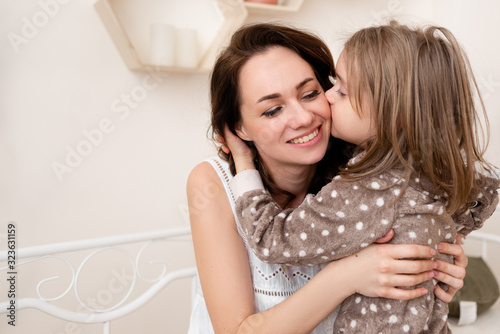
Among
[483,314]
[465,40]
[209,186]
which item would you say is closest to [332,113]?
[209,186]

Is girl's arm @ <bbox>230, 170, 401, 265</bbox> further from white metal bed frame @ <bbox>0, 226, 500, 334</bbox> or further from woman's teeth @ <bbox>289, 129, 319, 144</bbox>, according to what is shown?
white metal bed frame @ <bbox>0, 226, 500, 334</bbox>

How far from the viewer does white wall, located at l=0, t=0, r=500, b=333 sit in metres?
1.72

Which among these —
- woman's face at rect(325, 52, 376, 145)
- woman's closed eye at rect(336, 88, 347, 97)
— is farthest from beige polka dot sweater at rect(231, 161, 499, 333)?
woman's closed eye at rect(336, 88, 347, 97)

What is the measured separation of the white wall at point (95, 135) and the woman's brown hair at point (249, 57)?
28.8 inches

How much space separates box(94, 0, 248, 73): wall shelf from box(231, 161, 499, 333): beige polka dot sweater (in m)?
1.07

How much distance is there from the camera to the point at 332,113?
1143mm

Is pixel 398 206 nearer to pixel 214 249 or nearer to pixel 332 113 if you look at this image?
pixel 332 113

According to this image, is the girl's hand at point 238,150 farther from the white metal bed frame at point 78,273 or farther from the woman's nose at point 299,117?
the white metal bed frame at point 78,273

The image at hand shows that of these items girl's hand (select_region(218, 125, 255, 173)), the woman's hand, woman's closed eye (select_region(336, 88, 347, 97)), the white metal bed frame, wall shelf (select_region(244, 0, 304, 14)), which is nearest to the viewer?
the woman's hand

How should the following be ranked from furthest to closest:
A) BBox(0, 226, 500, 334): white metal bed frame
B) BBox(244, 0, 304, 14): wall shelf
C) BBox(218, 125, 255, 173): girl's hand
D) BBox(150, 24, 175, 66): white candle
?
BBox(244, 0, 304, 14): wall shelf, BBox(150, 24, 175, 66): white candle, BBox(0, 226, 500, 334): white metal bed frame, BBox(218, 125, 255, 173): girl's hand

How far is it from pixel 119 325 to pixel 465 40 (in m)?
2.15

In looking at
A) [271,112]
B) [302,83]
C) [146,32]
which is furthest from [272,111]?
[146,32]

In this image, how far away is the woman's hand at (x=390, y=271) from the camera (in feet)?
3.05

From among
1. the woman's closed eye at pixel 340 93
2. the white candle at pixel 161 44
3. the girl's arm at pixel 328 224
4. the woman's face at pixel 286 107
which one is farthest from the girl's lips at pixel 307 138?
the white candle at pixel 161 44
